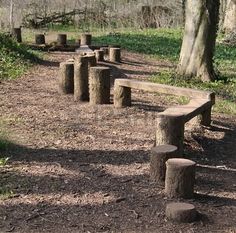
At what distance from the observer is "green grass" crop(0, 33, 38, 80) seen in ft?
35.6

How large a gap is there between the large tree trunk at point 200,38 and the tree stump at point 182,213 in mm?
6646

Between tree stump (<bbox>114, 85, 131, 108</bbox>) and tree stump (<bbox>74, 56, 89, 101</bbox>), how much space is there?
67 cm

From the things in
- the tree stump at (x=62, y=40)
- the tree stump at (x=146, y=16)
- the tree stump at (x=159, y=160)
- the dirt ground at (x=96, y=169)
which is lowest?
the dirt ground at (x=96, y=169)

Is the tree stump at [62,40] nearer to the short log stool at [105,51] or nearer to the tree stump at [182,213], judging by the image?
the short log stool at [105,51]

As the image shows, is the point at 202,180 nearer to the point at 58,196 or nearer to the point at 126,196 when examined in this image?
the point at 126,196

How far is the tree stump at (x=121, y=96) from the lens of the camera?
311 inches

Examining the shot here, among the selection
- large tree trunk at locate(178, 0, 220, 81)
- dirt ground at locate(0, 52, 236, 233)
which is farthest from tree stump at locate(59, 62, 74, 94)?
large tree trunk at locate(178, 0, 220, 81)

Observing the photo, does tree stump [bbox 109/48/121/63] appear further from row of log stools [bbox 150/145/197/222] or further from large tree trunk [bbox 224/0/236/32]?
large tree trunk [bbox 224/0/236/32]

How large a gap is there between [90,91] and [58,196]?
363 centimetres

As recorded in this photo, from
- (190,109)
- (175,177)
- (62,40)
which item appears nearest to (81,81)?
(190,109)

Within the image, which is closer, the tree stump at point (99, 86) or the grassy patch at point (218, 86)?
A: the tree stump at point (99, 86)

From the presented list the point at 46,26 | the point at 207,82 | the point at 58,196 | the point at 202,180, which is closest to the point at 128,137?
the point at 202,180

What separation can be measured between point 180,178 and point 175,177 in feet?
0.14

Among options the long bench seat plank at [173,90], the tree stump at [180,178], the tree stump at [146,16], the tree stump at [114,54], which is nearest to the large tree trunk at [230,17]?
the tree stump at [146,16]
